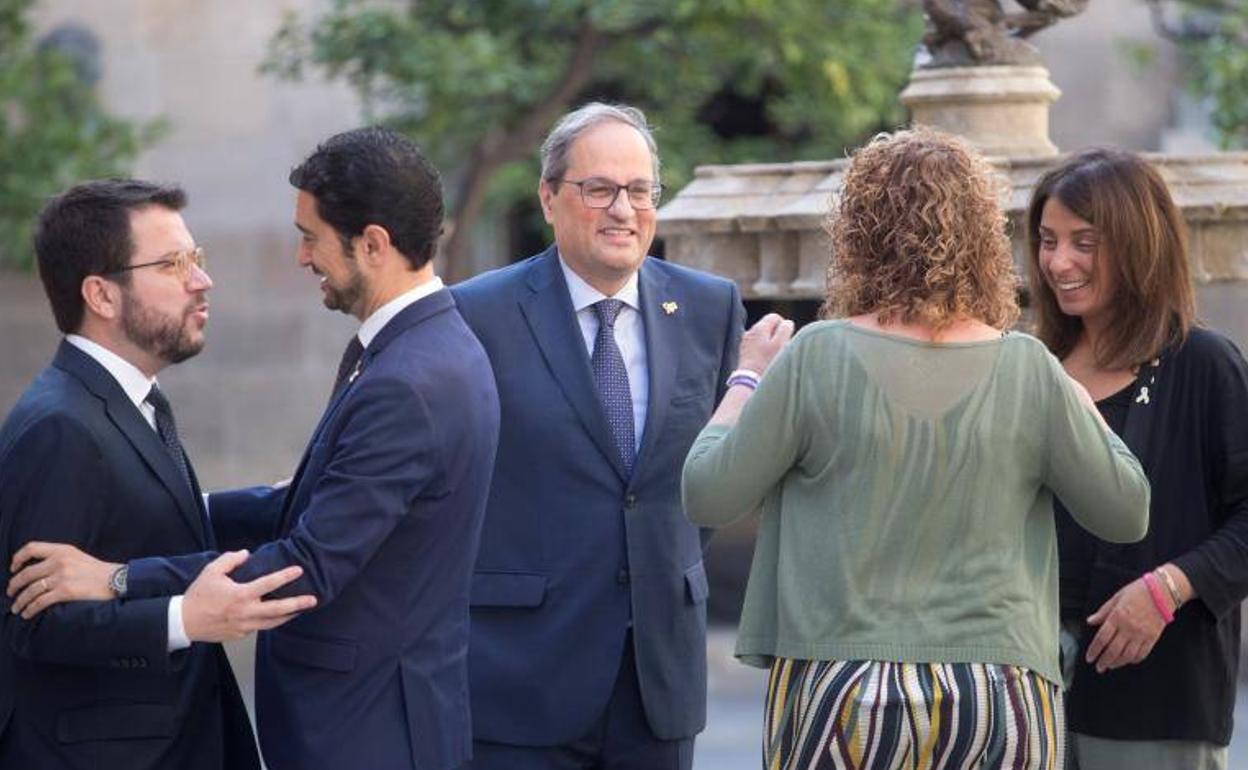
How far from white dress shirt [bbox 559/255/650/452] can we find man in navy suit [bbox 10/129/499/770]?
651 mm

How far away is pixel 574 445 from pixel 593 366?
194 millimetres

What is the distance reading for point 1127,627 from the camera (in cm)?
415

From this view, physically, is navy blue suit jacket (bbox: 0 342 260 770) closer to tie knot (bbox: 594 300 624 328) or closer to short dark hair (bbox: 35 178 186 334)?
short dark hair (bbox: 35 178 186 334)

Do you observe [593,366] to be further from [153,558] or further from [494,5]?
[494,5]

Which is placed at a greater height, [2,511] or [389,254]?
[389,254]

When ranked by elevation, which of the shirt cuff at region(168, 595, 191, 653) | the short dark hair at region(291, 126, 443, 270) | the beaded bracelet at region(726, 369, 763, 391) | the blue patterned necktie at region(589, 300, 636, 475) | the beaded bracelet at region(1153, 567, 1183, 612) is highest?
the short dark hair at region(291, 126, 443, 270)

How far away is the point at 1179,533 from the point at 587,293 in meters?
1.26

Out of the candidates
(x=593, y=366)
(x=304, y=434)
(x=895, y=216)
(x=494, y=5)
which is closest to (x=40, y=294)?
(x=304, y=434)

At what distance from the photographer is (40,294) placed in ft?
44.4

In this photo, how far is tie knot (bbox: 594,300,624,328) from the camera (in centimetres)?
462

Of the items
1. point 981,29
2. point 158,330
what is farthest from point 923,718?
point 981,29

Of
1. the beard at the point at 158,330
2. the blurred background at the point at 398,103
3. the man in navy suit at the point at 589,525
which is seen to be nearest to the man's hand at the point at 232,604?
the beard at the point at 158,330

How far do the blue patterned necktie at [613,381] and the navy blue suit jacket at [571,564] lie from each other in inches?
1.5

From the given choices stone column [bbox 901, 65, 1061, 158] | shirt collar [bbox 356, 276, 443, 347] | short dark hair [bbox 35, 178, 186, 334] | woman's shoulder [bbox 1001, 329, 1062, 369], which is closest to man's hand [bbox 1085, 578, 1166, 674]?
woman's shoulder [bbox 1001, 329, 1062, 369]
